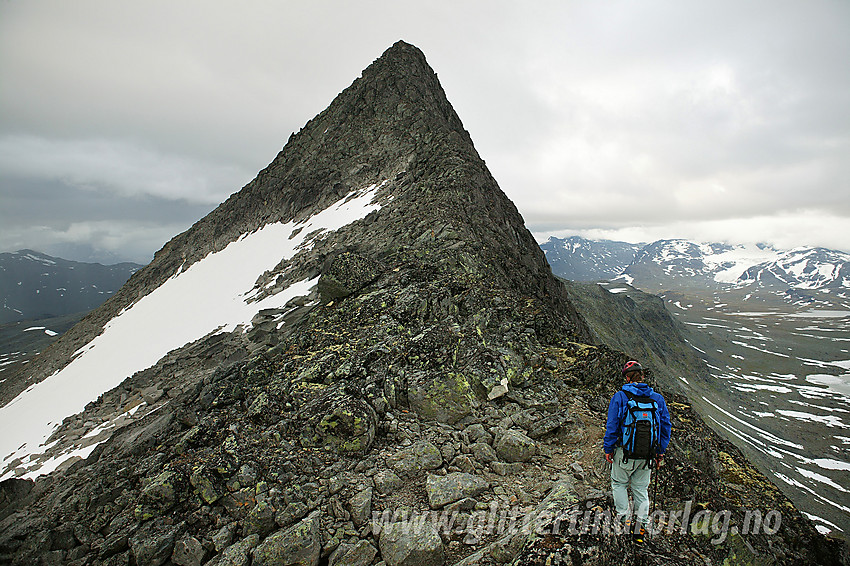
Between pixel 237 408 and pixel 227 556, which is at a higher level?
pixel 237 408

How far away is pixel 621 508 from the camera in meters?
7.17

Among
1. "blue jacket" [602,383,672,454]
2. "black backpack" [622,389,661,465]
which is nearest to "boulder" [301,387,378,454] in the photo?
"blue jacket" [602,383,672,454]

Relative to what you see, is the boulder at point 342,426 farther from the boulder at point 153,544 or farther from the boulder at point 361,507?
the boulder at point 153,544

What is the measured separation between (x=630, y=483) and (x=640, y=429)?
4.58 feet

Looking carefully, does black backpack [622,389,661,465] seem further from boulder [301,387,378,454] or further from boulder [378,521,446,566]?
boulder [301,387,378,454]

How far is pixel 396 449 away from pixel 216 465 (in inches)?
179

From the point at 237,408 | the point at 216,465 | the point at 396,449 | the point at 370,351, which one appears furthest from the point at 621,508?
the point at 237,408

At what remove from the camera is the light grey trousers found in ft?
23.2

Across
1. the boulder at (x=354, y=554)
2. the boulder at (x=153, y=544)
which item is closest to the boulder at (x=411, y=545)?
the boulder at (x=354, y=554)

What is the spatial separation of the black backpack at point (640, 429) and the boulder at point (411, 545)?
13.8 feet

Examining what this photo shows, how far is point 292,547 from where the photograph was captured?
24.2ft

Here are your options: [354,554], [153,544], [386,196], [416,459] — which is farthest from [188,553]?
[386,196]

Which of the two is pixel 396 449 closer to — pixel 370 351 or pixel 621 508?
pixel 370 351

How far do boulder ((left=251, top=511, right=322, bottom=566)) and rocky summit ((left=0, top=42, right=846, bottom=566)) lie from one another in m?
0.04
